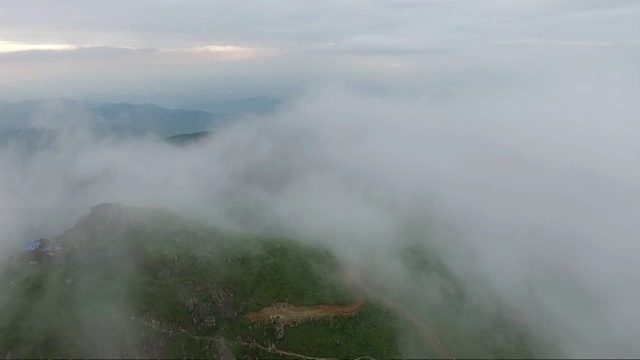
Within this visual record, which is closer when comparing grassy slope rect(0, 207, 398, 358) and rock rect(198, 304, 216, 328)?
grassy slope rect(0, 207, 398, 358)

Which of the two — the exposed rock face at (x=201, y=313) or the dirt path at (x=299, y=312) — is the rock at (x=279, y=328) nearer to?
the dirt path at (x=299, y=312)

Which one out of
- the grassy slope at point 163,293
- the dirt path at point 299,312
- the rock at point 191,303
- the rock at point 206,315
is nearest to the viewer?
the grassy slope at point 163,293

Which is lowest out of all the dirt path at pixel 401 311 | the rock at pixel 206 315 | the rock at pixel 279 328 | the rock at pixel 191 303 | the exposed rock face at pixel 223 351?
the dirt path at pixel 401 311

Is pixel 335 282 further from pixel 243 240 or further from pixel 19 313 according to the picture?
pixel 19 313

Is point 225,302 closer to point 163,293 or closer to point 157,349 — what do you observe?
point 163,293

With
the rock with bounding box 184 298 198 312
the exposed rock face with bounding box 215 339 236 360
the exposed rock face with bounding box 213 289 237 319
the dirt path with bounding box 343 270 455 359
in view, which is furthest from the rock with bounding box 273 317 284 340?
the dirt path with bounding box 343 270 455 359

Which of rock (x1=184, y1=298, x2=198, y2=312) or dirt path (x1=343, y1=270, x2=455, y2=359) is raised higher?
rock (x1=184, y1=298, x2=198, y2=312)

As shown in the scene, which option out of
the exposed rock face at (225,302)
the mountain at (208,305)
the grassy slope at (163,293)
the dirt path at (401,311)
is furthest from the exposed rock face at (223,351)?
the dirt path at (401,311)

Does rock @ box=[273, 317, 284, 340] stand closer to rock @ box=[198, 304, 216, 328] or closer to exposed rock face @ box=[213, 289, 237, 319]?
exposed rock face @ box=[213, 289, 237, 319]
